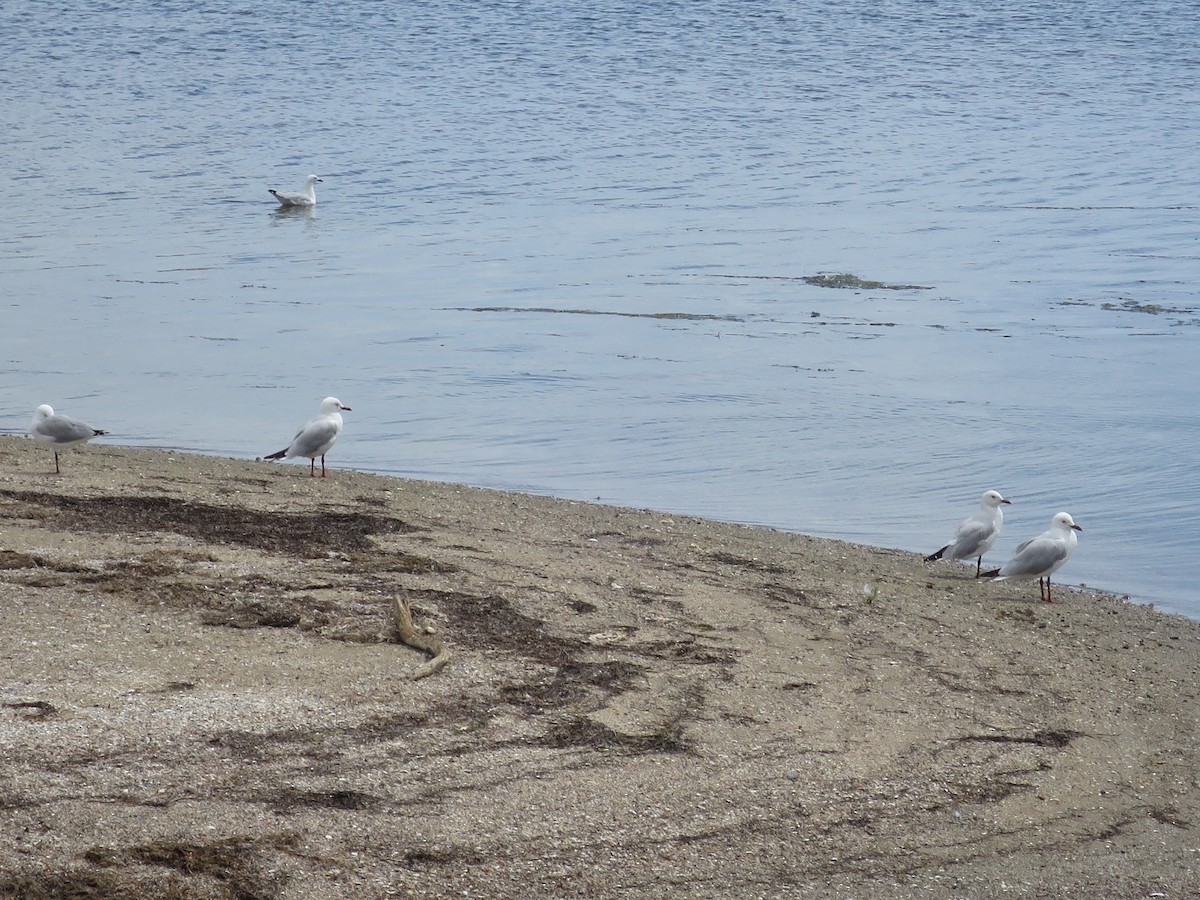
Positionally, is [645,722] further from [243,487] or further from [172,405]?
[172,405]

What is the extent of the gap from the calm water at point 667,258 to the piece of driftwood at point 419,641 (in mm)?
4269

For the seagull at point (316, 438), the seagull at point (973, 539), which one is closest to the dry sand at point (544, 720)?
the seagull at point (973, 539)

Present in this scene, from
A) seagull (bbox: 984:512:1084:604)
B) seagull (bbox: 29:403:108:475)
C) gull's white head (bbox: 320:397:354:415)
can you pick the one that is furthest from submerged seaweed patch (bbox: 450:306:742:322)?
seagull (bbox: 984:512:1084:604)

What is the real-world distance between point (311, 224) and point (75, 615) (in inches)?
713

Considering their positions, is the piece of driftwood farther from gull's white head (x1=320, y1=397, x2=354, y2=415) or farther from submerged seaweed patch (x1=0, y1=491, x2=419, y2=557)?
gull's white head (x1=320, y1=397, x2=354, y2=415)

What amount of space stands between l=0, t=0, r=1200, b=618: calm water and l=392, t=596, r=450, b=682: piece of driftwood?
427cm

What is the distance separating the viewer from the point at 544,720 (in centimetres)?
572

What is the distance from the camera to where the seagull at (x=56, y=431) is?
9.56 meters

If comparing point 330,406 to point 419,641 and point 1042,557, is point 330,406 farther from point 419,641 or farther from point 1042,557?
point 1042,557

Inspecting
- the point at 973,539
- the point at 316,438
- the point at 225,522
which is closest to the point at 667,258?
the point at 316,438

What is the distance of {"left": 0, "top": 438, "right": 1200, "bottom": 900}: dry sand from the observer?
15.2 ft

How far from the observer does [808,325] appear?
16.5 m

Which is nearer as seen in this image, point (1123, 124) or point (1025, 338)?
point (1025, 338)

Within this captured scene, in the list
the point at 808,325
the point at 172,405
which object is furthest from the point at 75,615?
the point at 808,325
